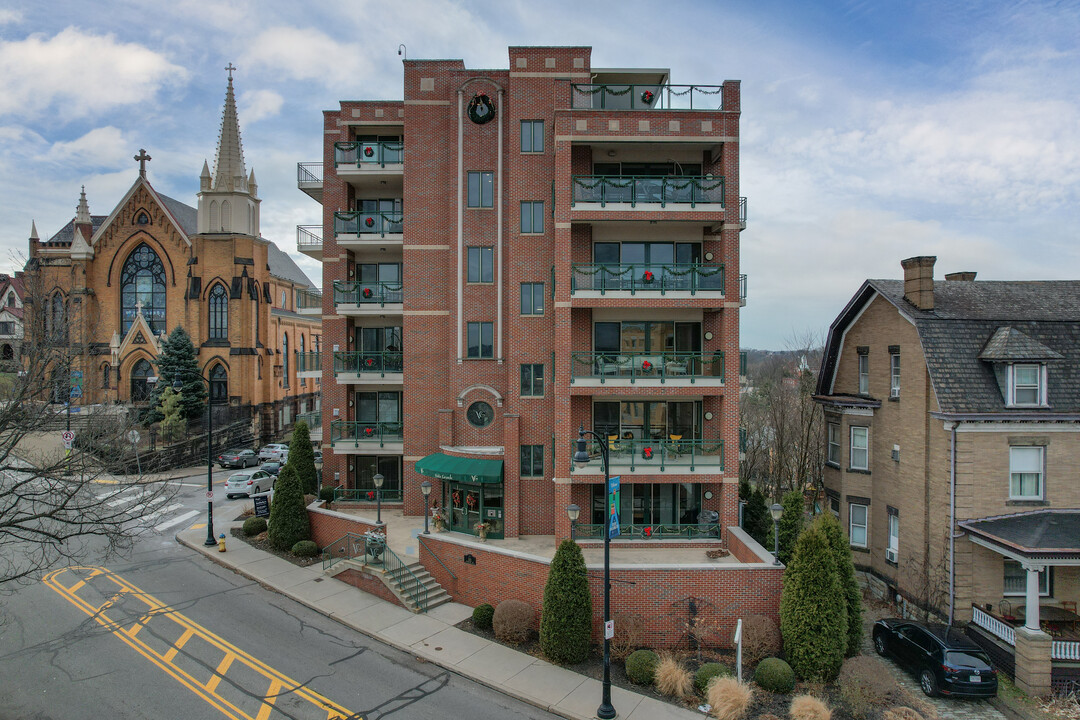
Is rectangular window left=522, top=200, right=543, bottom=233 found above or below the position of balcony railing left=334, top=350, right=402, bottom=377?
above

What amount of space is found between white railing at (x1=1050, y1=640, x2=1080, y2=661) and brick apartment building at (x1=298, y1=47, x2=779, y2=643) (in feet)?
27.6

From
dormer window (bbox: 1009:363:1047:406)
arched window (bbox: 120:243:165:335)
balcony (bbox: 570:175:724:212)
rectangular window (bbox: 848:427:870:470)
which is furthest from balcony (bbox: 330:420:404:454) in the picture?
arched window (bbox: 120:243:165:335)

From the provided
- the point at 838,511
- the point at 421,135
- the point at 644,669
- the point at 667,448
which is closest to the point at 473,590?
the point at 644,669

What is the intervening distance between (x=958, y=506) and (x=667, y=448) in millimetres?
8492

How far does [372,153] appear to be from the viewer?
24500mm

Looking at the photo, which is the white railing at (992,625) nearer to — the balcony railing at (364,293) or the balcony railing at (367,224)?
the balcony railing at (364,293)

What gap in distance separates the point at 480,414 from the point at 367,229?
9347mm

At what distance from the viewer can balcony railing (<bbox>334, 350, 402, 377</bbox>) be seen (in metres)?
24.9

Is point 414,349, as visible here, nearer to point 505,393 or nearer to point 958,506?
point 505,393

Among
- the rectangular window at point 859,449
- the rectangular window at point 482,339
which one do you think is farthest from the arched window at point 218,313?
the rectangular window at point 859,449

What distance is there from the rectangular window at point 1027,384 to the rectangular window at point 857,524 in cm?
647

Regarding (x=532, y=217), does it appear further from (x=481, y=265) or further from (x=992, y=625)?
(x=992, y=625)

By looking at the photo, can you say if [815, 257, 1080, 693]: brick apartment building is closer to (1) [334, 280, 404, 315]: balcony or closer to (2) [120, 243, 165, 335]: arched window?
(1) [334, 280, 404, 315]: balcony

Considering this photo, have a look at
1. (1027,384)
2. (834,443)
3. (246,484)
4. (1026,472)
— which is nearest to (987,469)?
(1026,472)
